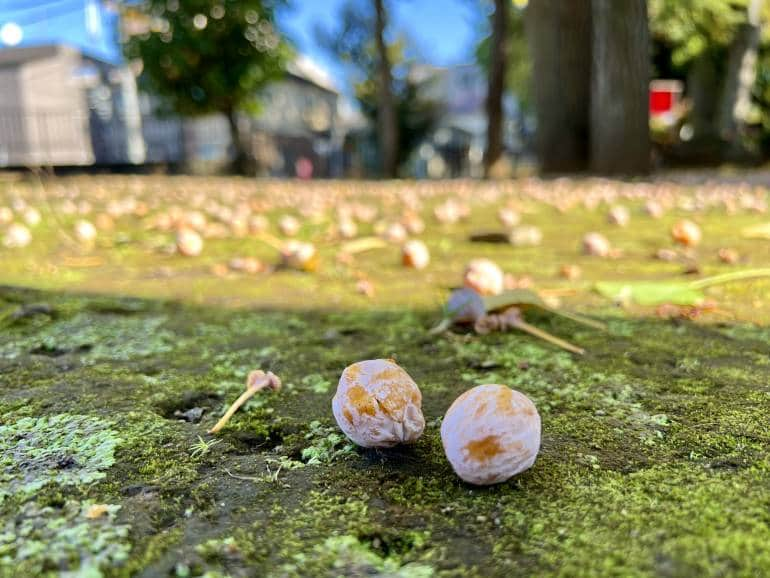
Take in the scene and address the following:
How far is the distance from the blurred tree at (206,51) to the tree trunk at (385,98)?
2.10 meters

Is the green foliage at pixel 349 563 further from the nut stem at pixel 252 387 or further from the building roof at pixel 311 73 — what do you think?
the building roof at pixel 311 73

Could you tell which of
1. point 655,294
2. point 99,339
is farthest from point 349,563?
point 655,294

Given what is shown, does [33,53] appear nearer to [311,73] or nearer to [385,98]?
[311,73]

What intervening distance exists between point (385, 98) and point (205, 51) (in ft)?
11.2

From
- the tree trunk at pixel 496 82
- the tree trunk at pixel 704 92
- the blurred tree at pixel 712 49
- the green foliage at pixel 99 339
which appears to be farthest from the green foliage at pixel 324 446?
the tree trunk at pixel 704 92

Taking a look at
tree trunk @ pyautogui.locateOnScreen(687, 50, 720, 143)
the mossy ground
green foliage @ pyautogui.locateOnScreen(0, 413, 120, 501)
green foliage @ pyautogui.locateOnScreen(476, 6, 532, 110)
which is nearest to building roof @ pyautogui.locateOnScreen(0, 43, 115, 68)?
green foliage @ pyautogui.locateOnScreen(476, 6, 532, 110)

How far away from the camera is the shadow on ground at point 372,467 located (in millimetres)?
601

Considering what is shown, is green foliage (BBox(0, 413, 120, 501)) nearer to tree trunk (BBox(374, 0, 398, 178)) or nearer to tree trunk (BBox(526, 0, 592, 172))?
tree trunk (BBox(526, 0, 592, 172))

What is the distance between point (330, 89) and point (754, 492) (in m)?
31.5

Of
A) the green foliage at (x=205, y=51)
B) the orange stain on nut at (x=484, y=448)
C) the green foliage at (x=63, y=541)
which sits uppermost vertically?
the green foliage at (x=205, y=51)

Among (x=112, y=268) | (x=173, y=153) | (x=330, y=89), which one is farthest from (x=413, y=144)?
(x=112, y=268)

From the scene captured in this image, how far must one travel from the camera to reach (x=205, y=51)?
1208 cm

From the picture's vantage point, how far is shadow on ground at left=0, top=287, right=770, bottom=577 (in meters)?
0.60

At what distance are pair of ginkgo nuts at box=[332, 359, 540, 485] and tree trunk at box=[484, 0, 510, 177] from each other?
994 cm
